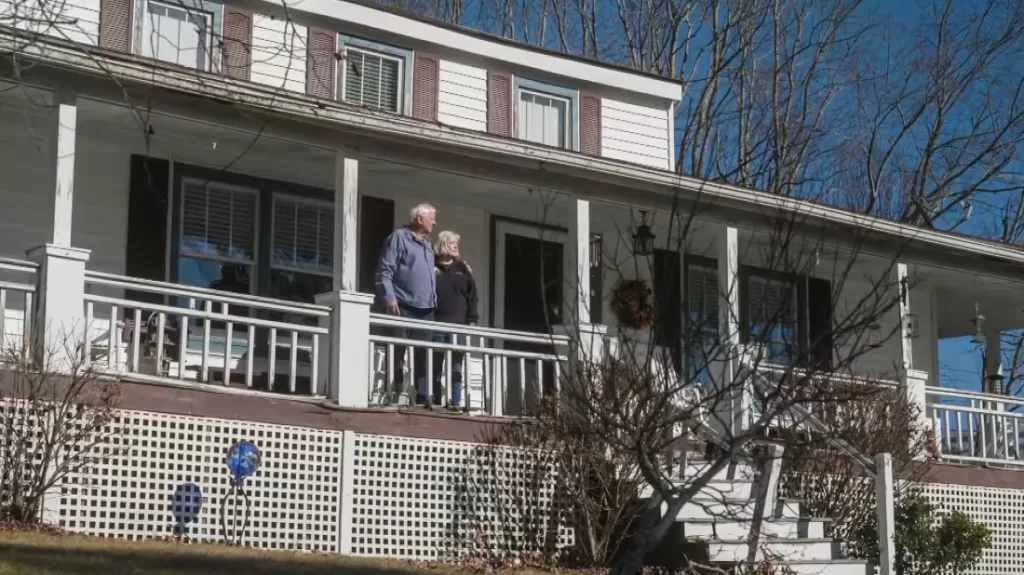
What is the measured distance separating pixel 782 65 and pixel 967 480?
17.7m

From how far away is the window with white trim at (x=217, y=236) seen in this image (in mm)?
13648

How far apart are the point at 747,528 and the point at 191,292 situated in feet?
14.8

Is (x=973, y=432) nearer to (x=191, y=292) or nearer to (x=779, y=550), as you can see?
(x=779, y=550)

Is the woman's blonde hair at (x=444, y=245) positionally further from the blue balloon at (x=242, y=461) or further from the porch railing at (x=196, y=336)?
the blue balloon at (x=242, y=461)

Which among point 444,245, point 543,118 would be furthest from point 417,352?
point 543,118

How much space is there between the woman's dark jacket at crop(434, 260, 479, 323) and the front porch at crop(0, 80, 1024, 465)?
13.5 inches

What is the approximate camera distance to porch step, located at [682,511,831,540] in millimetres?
11102

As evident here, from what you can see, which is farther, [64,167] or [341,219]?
[341,219]

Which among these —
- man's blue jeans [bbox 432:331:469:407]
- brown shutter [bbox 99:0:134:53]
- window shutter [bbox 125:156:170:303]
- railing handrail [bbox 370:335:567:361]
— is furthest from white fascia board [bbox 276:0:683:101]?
railing handrail [bbox 370:335:567:361]

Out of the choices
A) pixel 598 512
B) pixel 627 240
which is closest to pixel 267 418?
pixel 598 512

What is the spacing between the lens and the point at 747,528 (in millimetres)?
11258

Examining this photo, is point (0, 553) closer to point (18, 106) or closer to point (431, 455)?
point (431, 455)

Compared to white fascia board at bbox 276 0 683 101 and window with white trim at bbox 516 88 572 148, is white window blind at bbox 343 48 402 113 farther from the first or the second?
window with white trim at bbox 516 88 572 148

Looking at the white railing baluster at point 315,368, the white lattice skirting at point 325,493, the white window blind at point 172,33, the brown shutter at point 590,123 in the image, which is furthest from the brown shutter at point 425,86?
the white lattice skirting at point 325,493
